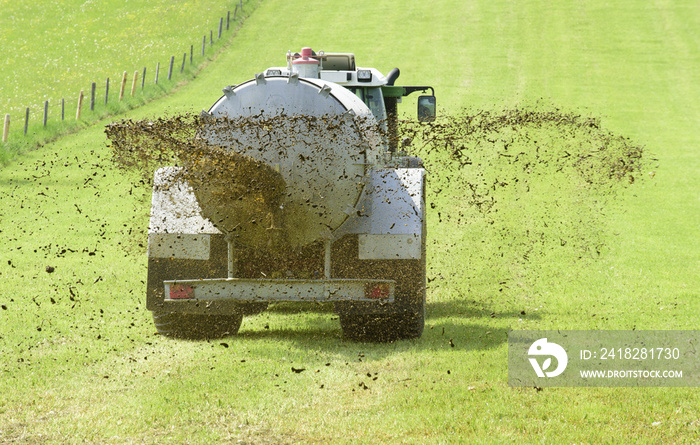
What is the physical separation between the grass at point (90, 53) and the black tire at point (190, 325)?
49.2 feet

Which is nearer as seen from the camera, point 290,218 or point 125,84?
point 290,218

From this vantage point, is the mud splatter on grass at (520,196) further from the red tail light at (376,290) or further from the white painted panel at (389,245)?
the red tail light at (376,290)

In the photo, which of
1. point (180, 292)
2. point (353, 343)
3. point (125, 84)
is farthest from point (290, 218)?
point (125, 84)

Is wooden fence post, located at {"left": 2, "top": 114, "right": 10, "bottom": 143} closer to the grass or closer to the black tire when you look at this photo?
the grass

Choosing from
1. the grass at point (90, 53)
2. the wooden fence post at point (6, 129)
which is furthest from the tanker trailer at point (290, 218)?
the wooden fence post at point (6, 129)

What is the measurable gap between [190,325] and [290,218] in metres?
1.90

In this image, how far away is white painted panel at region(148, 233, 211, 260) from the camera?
24.5 feet

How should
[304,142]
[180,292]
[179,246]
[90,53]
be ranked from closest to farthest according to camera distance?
[304,142], [180,292], [179,246], [90,53]

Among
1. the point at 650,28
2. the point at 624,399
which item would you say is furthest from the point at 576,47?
the point at 624,399

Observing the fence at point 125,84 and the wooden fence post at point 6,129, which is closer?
the wooden fence post at point 6,129

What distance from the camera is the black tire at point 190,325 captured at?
798 cm

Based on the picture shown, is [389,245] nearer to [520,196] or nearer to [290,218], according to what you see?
[290,218]

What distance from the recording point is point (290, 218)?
694 centimetres

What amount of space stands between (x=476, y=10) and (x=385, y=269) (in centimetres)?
4057
